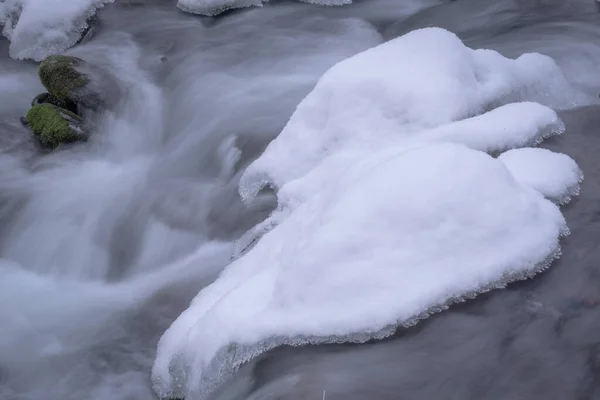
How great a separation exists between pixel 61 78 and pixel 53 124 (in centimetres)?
59

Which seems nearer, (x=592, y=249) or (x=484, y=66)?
(x=592, y=249)

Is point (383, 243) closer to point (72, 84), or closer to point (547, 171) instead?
point (547, 171)

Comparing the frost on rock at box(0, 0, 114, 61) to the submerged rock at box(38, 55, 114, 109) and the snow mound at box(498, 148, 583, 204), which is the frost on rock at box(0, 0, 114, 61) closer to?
the submerged rock at box(38, 55, 114, 109)

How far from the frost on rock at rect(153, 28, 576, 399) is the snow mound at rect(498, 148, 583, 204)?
0.07 ft

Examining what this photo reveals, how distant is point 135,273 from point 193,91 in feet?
8.54

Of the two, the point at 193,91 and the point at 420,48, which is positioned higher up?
the point at 420,48

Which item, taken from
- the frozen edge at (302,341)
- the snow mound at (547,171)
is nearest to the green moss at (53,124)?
the frozen edge at (302,341)

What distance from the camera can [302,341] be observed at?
9.00 ft

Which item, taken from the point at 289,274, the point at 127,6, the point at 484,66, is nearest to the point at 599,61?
the point at 484,66

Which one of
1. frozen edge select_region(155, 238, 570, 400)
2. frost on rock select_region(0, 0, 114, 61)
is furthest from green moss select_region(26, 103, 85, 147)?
frozen edge select_region(155, 238, 570, 400)

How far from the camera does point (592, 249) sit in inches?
121

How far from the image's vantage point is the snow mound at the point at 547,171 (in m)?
3.39

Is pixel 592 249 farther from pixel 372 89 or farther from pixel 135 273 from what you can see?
pixel 135 273

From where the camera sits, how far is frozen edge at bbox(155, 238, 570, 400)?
8.86 ft
